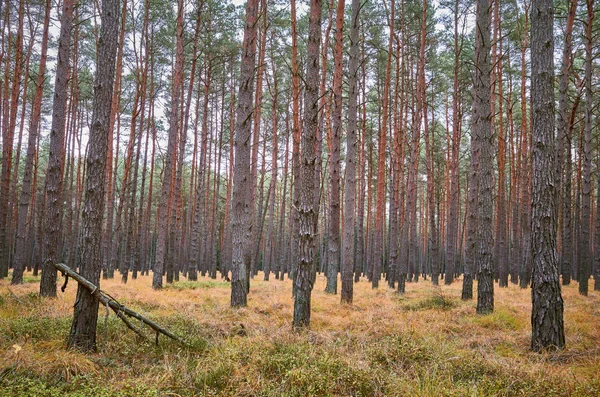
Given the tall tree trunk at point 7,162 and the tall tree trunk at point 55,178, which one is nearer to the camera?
the tall tree trunk at point 55,178

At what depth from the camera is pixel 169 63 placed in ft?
58.3

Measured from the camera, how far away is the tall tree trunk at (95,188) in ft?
13.7

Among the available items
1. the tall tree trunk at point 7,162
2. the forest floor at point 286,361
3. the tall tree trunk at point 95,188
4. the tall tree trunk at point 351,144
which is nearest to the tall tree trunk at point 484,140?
the forest floor at point 286,361

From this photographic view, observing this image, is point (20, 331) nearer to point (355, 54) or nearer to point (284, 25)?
point (355, 54)

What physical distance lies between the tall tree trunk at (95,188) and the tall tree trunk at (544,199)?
585 centimetres

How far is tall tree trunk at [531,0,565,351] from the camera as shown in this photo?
4.79m

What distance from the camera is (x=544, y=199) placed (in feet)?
16.2

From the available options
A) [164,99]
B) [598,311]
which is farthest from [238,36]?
[598,311]

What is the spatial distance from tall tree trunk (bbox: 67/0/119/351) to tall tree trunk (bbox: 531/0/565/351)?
5.85m

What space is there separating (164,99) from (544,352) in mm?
21781

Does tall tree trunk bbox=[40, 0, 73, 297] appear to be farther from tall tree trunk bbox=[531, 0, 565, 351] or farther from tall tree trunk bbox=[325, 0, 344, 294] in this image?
tall tree trunk bbox=[531, 0, 565, 351]

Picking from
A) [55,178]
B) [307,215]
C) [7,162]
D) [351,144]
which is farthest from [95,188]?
[7,162]

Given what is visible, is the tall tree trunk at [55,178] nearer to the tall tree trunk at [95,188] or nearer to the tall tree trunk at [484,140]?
the tall tree trunk at [95,188]

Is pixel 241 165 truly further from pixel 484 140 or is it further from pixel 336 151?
pixel 484 140
